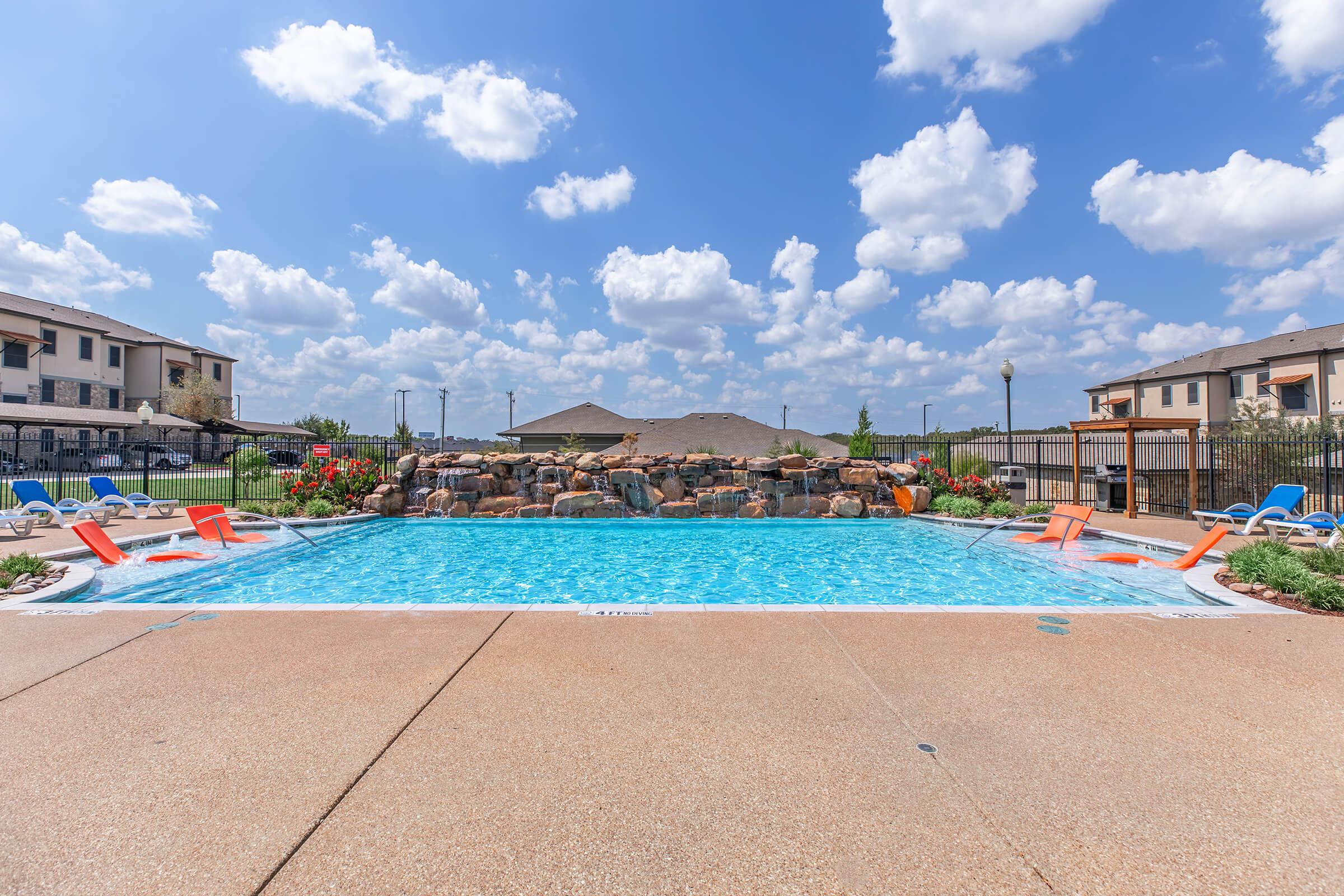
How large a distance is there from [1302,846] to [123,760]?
5231 millimetres

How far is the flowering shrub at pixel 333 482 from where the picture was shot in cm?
1510

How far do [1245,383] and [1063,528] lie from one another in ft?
117

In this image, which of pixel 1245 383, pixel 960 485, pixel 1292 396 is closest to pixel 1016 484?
pixel 960 485

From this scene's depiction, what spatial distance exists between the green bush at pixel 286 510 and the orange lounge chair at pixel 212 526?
293 centimetres

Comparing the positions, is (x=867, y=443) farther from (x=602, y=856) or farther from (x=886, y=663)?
(x=602, y=856)

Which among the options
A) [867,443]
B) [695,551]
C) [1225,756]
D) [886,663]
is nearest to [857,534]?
[695,551]

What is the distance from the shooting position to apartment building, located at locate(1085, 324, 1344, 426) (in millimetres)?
30625

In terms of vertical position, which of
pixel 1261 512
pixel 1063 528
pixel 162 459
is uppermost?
pixel 162 459

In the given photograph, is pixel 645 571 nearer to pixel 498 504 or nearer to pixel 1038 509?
pixel 498 504

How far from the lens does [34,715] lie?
3.52 metres

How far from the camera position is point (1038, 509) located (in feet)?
46.3

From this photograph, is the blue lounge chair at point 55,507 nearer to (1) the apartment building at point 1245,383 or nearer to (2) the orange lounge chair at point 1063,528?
(2) the orange lounge chair at point 1063,528

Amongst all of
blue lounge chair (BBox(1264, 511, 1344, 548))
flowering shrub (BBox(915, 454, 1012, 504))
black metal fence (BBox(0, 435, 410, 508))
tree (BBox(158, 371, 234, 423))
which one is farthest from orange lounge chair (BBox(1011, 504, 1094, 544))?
tree (BBox(158, 371, 234, 423))

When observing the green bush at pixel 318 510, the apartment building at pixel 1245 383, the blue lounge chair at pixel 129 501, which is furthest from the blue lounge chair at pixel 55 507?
the apartment building at pixel 1245 383
